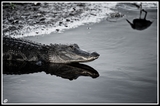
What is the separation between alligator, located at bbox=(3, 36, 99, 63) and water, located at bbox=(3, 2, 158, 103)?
47 centimetres

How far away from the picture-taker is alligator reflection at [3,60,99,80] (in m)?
5.54

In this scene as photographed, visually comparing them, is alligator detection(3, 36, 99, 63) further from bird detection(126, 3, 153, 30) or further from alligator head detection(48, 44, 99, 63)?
bird detection(126, 3, 153, 30)

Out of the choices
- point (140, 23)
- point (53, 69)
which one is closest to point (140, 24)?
point (140, 23)

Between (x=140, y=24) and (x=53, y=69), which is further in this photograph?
(x=140, y=24)

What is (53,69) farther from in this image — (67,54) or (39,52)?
(39,52)

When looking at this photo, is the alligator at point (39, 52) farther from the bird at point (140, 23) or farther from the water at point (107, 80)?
the bird at point (140, 23)

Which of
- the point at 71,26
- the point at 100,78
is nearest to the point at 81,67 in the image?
the point at 100,78

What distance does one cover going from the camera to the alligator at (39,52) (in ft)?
20.2

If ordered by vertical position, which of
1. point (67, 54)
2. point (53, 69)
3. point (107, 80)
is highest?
point (67, 54)

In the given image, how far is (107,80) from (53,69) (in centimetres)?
133

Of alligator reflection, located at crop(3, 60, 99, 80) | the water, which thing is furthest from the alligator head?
the water

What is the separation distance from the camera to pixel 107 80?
5.18 metres

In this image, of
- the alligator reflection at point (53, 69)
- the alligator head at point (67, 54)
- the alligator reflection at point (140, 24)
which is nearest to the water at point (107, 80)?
the alligator reflection at point (53, 69)

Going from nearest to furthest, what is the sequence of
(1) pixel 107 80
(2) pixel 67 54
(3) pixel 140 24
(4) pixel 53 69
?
(1) pixel 107 80, (4) pixel 53 69, (2) pixel 67 54, (3) pixel 140 24
